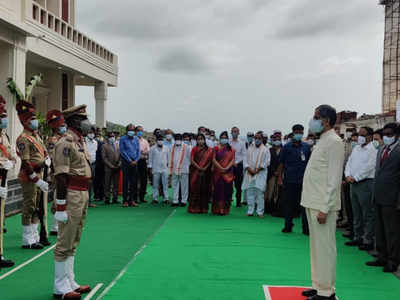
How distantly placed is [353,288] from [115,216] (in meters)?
5.44

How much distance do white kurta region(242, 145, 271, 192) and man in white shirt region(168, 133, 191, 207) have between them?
1.92 metres

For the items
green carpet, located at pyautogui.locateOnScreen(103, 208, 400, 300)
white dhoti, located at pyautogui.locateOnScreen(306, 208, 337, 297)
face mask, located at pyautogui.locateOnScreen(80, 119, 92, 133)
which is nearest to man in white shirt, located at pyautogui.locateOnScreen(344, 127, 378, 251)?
green carpet, located at pyautogui.locateOnScreen(103, 208, 400, 300)

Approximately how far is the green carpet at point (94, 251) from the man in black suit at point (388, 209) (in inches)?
127

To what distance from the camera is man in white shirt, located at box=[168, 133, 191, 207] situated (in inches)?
415

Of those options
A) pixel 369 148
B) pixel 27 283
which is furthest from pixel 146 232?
pixel 369 148

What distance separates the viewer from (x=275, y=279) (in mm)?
4656

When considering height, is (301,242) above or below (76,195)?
below

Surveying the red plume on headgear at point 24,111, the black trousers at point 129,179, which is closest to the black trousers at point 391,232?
the red plume on headgear at point 24,111

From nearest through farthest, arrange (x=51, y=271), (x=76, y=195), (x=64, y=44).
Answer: (x=76, y=195)
(x=51, y=271)
(x=64, y=44)

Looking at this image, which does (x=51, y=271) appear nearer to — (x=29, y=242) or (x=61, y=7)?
(x=29, y=242)

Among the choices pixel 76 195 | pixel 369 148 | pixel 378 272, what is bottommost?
pixel 378 272

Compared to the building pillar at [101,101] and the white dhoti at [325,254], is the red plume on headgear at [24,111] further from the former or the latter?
the building pillar at [101,101]

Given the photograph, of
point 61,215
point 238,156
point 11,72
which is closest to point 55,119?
point 61,215

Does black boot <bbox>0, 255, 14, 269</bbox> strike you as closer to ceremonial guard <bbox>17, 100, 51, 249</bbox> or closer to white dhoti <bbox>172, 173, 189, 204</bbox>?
ceremonial guard <bbox>17, 100, 51, 249</bbox>
